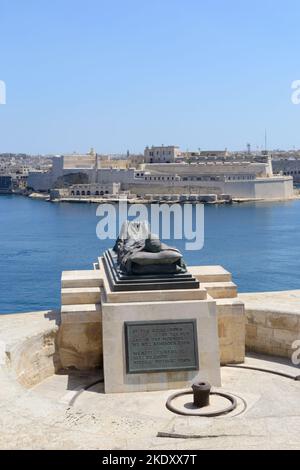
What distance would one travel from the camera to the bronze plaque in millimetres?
7566

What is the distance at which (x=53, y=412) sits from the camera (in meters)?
5.71

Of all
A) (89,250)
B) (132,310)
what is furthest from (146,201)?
(132,310)

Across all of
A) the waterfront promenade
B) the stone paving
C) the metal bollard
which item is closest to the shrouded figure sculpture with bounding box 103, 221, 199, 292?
the waterfront promenade

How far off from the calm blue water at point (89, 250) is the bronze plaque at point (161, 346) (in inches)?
428

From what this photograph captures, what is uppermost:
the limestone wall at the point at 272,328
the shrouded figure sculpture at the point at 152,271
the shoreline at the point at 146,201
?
the shrouded figure sculpture at the point at 152,271

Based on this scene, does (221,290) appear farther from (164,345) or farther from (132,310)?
(132,310)

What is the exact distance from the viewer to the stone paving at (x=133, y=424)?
4.87 metres

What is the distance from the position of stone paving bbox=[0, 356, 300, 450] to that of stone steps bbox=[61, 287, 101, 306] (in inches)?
53.5

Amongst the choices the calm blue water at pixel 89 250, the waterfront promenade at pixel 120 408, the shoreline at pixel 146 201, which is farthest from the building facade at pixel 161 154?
the waterfront promenade at pixel 120 408

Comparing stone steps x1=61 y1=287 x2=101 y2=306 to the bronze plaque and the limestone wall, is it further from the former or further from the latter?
the limestone wall

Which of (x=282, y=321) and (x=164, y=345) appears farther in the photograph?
(x=282, y=321)

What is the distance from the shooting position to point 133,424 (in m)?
5.42

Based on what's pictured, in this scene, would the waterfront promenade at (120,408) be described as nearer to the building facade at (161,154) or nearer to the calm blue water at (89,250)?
the calm blue water at (89,250)

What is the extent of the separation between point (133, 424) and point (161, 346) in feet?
7.35
